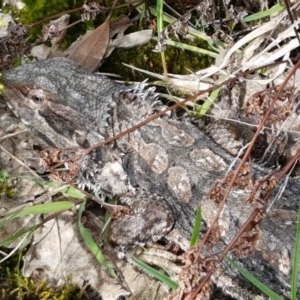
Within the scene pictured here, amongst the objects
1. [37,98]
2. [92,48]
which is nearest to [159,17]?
[92,48]

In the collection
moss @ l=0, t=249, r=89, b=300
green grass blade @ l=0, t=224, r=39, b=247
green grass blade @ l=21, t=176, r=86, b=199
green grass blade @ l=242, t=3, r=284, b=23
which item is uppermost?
green grass blade @ l=242, t=3, r=284, b=23

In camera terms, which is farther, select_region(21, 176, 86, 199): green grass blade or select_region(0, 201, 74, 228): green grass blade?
select_region(21, 176, 86, 199): green grass blade

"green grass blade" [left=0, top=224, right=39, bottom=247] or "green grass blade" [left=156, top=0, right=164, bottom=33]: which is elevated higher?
"green grass blade" [left=156, top=0, right=164, bottom=33]

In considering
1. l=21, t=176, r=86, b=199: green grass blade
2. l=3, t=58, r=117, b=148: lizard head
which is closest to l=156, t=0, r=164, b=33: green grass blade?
l=3, t=58, r=117, b=148: lizard head

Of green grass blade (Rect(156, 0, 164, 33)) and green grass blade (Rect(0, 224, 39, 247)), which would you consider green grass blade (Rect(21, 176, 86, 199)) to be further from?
green grass blade (Rect(156, 0, 164, 33))

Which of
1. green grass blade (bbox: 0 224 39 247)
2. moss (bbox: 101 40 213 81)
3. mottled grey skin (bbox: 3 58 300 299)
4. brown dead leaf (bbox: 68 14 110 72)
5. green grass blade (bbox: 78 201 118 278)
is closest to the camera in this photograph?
green grass blade (bbox: 0 224 39 247)

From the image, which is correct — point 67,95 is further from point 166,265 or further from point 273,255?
point 273,255
